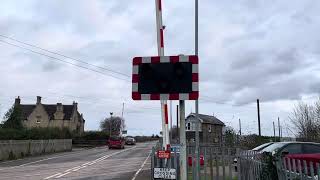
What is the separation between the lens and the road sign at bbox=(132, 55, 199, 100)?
736 centimetres

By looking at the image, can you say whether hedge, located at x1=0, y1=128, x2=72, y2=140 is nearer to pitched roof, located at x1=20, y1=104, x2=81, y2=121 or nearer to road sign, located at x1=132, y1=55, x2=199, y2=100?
road sign, located at x1=132, y1=55, x2=199, y2=100

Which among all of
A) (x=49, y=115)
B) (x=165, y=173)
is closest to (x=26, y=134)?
(x=165, y=173)

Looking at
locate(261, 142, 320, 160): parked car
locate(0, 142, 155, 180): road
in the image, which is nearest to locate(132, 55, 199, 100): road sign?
locate(261, 142, 320, 160): parked car

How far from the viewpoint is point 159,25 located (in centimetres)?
924

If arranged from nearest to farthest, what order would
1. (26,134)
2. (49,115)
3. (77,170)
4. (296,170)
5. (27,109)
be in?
(296,170) → (77,170) → (26,134) → (49,115) → (27,109)

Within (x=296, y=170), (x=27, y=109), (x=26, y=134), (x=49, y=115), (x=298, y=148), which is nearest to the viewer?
(x=296, y=170)

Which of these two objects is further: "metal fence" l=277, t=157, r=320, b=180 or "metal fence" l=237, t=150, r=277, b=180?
"metal fence" l=237, t=150, r=277, b=180

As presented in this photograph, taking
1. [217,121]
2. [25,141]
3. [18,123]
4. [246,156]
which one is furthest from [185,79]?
[217,121]

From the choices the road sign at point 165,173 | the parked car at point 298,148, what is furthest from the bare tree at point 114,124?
the road sign at point 165,173

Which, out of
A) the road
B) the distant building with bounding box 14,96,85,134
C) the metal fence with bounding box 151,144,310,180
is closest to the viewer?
the metal fence with bounding box 151,144,310,180

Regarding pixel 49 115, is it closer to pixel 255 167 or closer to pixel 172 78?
pixel 255 167

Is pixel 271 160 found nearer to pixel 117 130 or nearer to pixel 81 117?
pixel 81 117

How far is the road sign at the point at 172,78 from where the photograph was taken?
736 centimetres

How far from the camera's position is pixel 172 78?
7.39 meters
